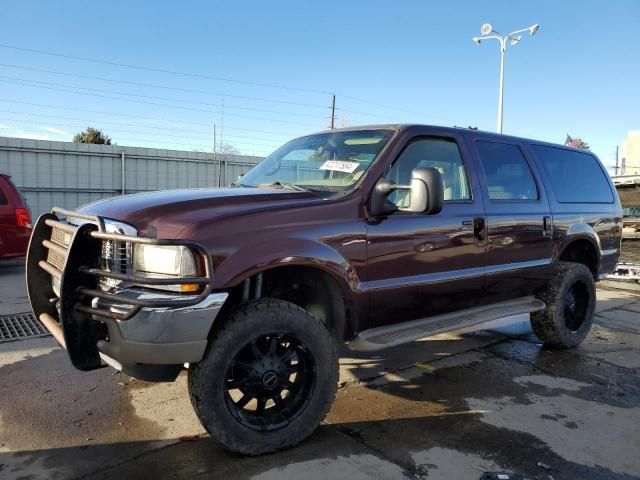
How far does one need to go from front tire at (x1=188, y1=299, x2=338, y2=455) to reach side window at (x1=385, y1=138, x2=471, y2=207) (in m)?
1.19

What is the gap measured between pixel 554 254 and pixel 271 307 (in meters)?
3.14

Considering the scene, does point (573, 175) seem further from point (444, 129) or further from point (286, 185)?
point (286, 185)

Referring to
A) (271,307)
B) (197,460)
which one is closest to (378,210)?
(271,307)

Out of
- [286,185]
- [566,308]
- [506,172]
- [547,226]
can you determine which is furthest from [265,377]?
[566,308]

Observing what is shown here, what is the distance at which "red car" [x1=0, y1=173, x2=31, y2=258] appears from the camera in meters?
8.01

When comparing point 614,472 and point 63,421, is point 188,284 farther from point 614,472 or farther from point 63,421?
point 614,472

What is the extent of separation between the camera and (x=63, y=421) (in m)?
3.26

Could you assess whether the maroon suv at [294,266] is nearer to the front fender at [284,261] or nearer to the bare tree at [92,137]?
the front fender at [284,261]

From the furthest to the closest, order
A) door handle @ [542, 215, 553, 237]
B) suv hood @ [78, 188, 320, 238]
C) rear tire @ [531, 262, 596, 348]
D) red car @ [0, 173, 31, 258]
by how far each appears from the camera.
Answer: red car @ [0, 173, 31, 258], rear tire @ [531, 262, 596, 348], door handle @ [542, 215, 553, 237], suv hood @ [78, 188, 320, 238]

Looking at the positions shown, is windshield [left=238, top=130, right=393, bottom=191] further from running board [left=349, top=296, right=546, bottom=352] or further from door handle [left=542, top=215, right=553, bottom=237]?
door handle [left=542, top=215, right=553, bottom=237]

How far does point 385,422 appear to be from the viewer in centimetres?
Answer: 333

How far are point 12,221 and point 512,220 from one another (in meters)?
7.48

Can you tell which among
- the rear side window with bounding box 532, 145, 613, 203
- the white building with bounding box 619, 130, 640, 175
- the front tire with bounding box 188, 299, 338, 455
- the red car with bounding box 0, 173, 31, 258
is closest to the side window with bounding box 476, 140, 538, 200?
the rear side window with bounding box 532, 145, 613, 203

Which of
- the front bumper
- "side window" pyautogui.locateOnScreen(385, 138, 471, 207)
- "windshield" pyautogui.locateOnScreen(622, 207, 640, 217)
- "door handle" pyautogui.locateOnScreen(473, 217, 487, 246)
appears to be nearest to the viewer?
the front bumper
